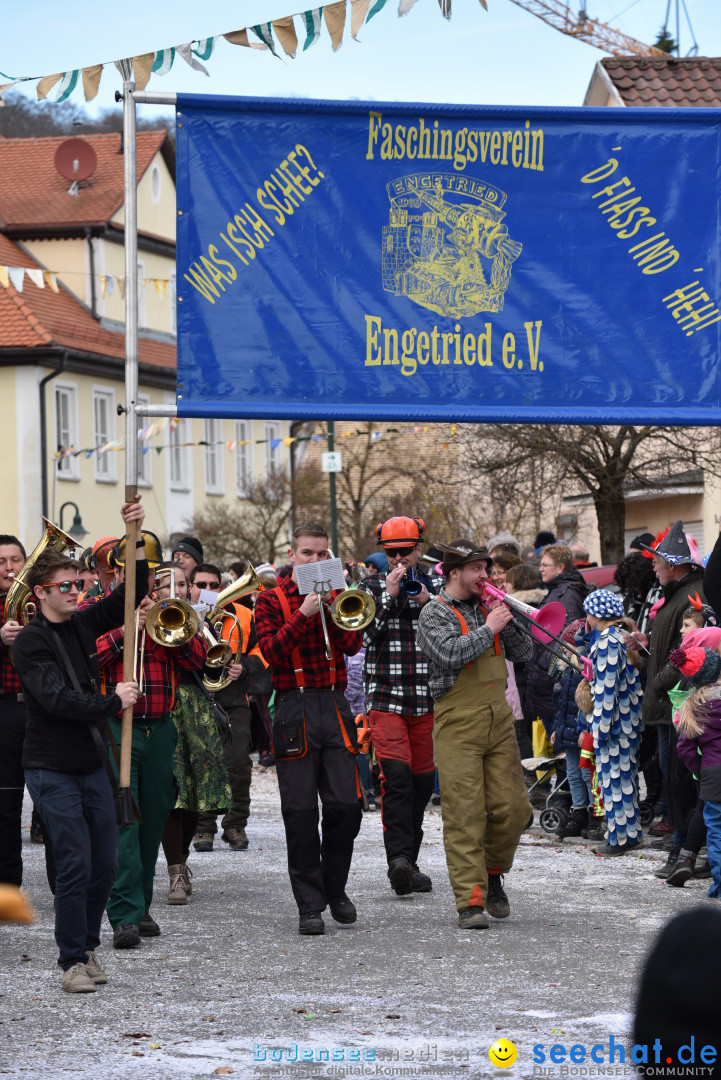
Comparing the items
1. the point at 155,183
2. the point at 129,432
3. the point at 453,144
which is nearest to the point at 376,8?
the point at 453,144

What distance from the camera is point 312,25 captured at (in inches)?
313

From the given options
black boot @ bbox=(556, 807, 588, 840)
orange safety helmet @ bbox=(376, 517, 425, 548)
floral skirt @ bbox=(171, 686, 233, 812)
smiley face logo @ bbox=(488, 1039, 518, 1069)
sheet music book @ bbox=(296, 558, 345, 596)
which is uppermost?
orange safety helmet @ bbox=(376, 517, 425, 548)

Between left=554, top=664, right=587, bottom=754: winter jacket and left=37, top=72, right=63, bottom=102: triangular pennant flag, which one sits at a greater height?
left=37, top=72, right=63, bottom=102: triangular pennant flag

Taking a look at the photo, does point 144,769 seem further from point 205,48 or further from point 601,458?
point 601,458

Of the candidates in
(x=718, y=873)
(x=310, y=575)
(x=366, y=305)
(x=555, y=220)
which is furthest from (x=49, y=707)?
(x=718, y=873)

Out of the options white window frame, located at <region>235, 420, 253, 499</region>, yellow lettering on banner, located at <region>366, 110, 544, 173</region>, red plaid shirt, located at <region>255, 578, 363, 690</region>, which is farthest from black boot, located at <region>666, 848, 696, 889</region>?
white window frame, located at <region>235, 420, 253, 499</region>

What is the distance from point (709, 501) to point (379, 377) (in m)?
24.2

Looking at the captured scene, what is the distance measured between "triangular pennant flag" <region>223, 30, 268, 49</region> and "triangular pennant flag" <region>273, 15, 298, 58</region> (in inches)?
3.7

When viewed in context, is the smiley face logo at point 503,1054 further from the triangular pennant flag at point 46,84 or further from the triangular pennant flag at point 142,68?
the triangular pennant flag at point 46,84

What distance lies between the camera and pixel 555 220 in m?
7.81

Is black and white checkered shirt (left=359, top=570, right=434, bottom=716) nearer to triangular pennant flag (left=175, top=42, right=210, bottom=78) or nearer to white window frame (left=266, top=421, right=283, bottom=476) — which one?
triangular pennant flag (left=175, top=42, right=210, bottom=78)

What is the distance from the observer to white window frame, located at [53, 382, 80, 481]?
124 feet

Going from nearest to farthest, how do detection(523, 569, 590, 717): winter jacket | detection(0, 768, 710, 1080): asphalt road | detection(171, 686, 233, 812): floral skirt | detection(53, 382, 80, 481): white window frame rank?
detection(0, 768, 710, 1080): asphalt road → detection(171, 686, 233, 812): floral skirt → detection(523, 569, 590, 717): winter jacket → detection(53, 382, 80, 481): white window frame

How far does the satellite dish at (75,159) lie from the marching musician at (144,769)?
3267 cm
